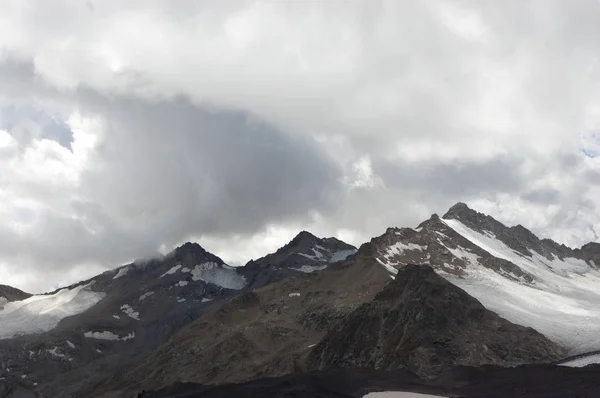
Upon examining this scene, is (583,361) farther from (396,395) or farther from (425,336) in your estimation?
(396,395)

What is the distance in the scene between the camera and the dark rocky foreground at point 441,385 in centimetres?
10550

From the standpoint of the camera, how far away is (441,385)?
121 meters

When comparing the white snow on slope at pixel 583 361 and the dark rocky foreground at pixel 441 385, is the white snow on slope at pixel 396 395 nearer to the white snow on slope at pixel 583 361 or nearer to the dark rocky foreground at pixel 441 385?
the dark rocky foreground at pixel 441 385

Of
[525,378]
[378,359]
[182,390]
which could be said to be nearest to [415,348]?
[378,359]

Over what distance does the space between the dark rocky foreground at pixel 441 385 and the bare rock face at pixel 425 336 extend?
1989 cm

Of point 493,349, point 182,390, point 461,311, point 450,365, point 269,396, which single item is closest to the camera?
point 269,396

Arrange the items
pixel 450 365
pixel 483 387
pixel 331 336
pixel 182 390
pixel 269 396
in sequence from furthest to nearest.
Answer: pixel 331 336, pixel 450 365, pixel 182 390, pixel 483 387, pixel 269 396

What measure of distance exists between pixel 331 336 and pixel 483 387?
80989 mm

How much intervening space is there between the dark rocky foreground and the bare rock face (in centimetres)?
1989

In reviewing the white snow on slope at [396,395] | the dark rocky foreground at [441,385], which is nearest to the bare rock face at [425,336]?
the dark rocky foreground at [441,385]

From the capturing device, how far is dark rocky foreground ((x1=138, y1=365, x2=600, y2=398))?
105500 millimetres

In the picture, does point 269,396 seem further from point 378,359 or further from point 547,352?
point 547,352

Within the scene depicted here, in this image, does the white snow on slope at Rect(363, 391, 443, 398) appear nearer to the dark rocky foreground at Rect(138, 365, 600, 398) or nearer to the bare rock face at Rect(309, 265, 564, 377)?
the dark rocky foreground at Rect(138, 365, 600, 398)

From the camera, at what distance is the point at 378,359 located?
166m
